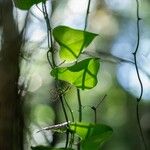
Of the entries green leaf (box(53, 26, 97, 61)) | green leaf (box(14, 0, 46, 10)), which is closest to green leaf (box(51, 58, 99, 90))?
green leaf (box(53, 26, 97, 61))

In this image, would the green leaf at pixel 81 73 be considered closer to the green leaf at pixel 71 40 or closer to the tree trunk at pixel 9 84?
the green leaf at pixel 71 40

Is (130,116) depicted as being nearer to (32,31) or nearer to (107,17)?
(107,17)

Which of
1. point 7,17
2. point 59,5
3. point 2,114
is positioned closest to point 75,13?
point 59,5

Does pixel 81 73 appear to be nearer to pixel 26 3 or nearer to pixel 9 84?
pixel 26 3

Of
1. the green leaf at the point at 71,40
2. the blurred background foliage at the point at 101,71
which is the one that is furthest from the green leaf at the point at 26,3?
the blurred background foliage at the point at 101,71

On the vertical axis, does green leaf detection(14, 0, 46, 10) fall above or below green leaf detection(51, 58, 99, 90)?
above

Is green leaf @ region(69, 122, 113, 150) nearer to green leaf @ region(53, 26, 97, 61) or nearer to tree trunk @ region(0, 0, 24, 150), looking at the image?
green leaf @ region(53, 26, 97, 61)
